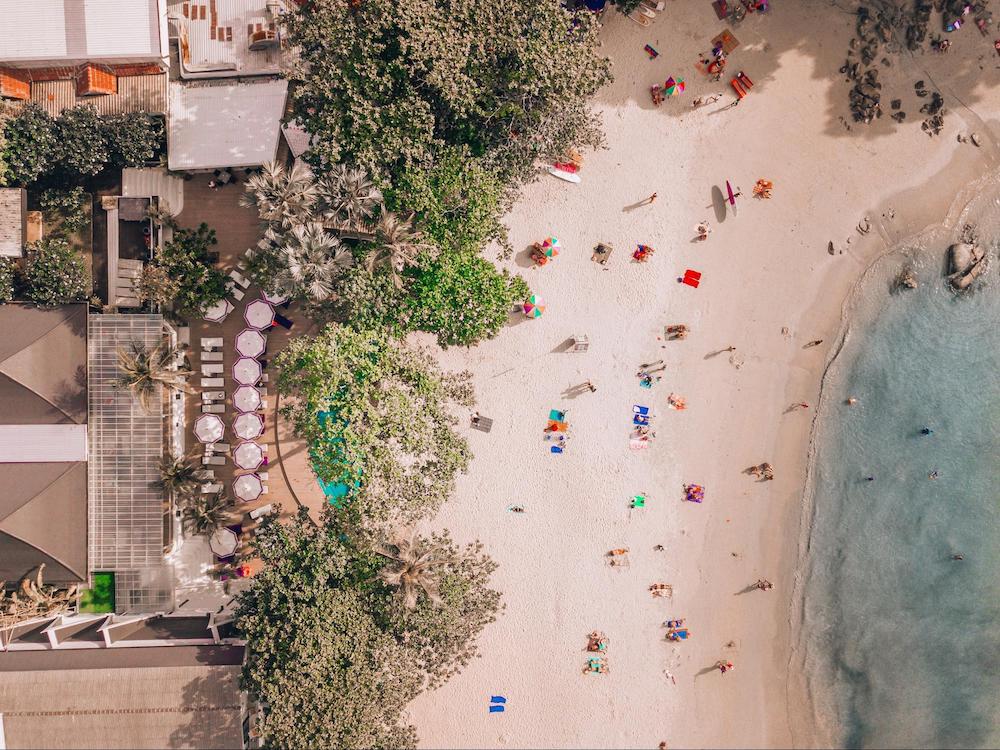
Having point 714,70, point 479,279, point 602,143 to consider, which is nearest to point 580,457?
point 479,279

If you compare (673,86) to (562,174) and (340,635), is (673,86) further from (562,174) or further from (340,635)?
(340,635)

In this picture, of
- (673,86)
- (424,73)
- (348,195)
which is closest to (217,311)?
(348,195)

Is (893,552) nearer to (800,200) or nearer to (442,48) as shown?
(800,200)

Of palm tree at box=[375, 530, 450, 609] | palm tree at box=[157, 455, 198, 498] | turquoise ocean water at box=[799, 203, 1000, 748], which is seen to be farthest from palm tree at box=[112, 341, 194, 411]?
turquoise ocean water at box=[799, 203, 1000, 748]

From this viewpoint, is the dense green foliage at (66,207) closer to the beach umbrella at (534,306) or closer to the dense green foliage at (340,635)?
the dense green foliage at (340,635)

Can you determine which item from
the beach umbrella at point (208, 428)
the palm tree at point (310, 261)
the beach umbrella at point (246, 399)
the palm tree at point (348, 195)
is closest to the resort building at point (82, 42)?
the palm tree at point (348, 195)
